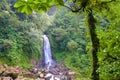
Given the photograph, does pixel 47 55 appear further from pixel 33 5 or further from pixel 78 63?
pixel 33 5

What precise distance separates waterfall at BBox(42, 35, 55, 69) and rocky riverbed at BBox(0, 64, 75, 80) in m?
0.99

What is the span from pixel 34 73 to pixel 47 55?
20.8ft

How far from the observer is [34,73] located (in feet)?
76.1

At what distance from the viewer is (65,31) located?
31.5 m

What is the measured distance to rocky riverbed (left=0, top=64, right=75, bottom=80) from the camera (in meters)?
18.6

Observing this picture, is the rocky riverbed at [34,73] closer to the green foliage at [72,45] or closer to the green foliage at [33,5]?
the green foliage at [72,45]

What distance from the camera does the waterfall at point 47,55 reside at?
91.8 ft

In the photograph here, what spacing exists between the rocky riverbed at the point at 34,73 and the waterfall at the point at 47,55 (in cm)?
99

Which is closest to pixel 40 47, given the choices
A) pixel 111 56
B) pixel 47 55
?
pixel 47 55

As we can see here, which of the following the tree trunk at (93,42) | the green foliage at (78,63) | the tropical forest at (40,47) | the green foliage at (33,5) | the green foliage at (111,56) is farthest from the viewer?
the green foliage at (78,63)

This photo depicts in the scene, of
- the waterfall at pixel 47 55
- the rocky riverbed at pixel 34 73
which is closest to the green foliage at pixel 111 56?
the rocky riverbed at pixel 34 73

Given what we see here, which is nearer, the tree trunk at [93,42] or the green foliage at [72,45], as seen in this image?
the tree trunk at [93,42]

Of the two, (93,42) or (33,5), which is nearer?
(33,5)

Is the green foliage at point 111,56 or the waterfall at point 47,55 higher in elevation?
the green foliage at point 111,56
